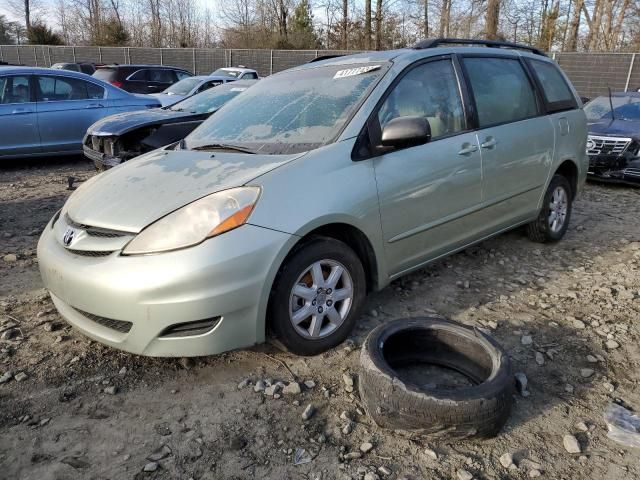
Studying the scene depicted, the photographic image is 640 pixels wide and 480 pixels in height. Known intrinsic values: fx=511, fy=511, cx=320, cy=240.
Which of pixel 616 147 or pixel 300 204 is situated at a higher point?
pixel 300 204

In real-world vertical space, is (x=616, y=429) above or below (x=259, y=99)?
below

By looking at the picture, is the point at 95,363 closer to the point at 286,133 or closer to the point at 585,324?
the point at 286,133

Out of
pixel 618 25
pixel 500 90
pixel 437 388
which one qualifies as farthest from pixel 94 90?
pixel 618 25

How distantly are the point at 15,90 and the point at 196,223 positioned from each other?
21.8 ft

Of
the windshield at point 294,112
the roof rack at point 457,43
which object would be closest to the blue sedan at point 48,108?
the windshield at point 294,112

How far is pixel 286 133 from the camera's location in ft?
10.2

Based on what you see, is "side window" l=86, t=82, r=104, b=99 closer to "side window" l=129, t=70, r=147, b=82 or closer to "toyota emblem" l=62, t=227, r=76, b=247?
"toyota emblem" l=62, t=227, r=76, b=247

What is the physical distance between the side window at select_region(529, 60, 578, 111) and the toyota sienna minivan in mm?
378

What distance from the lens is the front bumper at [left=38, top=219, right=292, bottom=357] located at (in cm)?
233

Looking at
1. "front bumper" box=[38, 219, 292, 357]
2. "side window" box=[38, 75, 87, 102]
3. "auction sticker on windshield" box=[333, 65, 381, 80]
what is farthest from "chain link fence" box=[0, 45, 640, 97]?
"front bumper" box=[38, 219, 292, 357]

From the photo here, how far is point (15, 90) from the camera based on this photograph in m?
7.43

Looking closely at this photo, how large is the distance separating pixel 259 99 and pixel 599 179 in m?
5.85

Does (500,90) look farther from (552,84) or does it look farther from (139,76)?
(139,76)

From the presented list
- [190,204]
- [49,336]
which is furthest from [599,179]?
[49,336]
